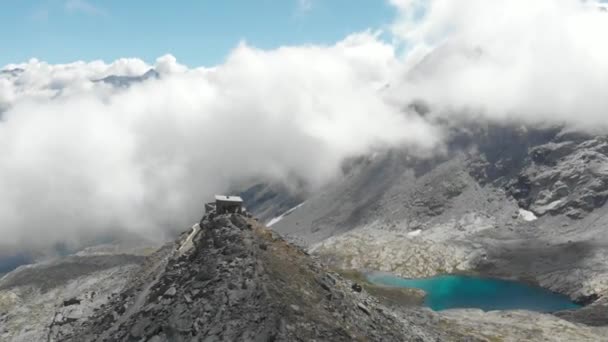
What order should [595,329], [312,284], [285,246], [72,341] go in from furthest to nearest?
[595,329]
[72,341]
[285,246]
[312,284]

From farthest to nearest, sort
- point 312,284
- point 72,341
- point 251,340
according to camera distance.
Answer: point 72,341 < point 312,284 < point 251,340

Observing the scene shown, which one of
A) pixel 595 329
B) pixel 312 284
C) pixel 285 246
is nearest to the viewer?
pixel 312 284

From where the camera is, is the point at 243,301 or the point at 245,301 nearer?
the point at 245,301

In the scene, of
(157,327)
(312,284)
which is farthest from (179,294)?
(312,284)

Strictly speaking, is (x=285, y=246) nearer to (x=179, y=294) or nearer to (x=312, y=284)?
(x=312, y=284)

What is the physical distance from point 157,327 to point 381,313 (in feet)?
111

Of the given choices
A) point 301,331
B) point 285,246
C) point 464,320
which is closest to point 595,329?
point 464,320

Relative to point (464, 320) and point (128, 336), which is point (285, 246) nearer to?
point (128, 336)

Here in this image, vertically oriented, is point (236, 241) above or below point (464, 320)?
below

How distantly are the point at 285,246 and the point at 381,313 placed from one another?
17.4m

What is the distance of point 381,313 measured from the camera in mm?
91438

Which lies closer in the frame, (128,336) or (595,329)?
(128,336)

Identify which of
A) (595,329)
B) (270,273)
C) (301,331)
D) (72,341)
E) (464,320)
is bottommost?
(72,341)

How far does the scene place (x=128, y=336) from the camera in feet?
251
